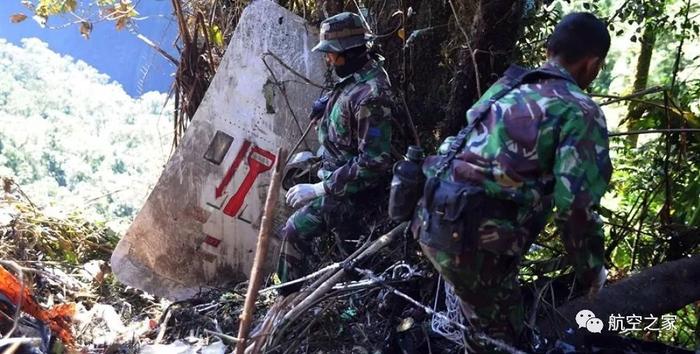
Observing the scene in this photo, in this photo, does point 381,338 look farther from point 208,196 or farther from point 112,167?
point 112,167

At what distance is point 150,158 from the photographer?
713cm

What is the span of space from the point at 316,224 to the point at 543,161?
158 centimetres

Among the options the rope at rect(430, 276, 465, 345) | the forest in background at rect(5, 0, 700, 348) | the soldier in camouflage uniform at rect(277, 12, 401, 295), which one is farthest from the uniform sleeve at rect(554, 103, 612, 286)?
the soldier in camouflage uniform at rect(277, 12, 401, 295)

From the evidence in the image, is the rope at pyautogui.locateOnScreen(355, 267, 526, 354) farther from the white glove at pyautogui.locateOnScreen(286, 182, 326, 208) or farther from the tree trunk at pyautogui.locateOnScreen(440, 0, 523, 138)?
the tree trunk at pyautogui.locateOnScreen(440, 0, 523, 138)

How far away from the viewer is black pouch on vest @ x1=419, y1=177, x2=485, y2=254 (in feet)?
7.95

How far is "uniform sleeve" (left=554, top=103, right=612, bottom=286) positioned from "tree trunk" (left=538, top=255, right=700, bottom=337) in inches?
34.5

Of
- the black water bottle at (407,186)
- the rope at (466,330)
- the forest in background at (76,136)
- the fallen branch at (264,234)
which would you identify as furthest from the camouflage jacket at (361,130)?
the forest in background at (76,136)

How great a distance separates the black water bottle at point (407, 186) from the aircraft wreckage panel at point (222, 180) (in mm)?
1739

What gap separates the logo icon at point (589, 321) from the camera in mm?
3002

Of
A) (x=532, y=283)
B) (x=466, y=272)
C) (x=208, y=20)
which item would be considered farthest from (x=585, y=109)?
(x=208, y=20)

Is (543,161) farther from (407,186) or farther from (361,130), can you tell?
(361,130)

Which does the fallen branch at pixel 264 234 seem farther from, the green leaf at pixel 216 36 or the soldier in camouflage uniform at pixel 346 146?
the green leaf at pixel 216 36

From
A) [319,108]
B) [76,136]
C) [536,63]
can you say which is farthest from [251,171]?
[76,136]

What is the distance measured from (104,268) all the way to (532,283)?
2.81 m
